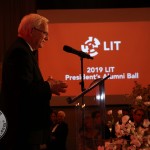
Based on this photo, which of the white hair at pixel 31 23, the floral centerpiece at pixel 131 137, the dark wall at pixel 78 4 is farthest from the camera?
the dark wall at pixel 78 4

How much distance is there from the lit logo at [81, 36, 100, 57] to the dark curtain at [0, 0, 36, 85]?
922mm

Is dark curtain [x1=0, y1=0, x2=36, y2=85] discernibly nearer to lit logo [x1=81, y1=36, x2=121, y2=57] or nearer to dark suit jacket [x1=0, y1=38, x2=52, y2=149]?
lit logo [x1=81, y1=36, x2=121, y2=57]

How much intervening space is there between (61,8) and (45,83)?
16.3ft

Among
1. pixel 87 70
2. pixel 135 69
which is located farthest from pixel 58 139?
pixel 135 69

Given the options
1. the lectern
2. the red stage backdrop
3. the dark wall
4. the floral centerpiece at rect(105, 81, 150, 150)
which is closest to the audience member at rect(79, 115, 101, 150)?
the lectern

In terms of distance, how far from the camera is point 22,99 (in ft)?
5.26

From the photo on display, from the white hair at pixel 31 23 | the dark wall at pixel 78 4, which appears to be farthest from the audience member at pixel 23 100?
the dark wall at pixel 78 4

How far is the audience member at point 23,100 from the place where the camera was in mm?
1604

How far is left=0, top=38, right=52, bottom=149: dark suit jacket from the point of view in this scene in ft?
5.25

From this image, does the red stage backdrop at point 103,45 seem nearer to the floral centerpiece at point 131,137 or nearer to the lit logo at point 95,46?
the lit logo at point 95,46

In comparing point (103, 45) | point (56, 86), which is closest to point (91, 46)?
point (103, 45)

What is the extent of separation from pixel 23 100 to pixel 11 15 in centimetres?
491

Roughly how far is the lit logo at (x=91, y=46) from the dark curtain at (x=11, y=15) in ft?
3.03

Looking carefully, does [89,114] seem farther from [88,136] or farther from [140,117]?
[140,117]
